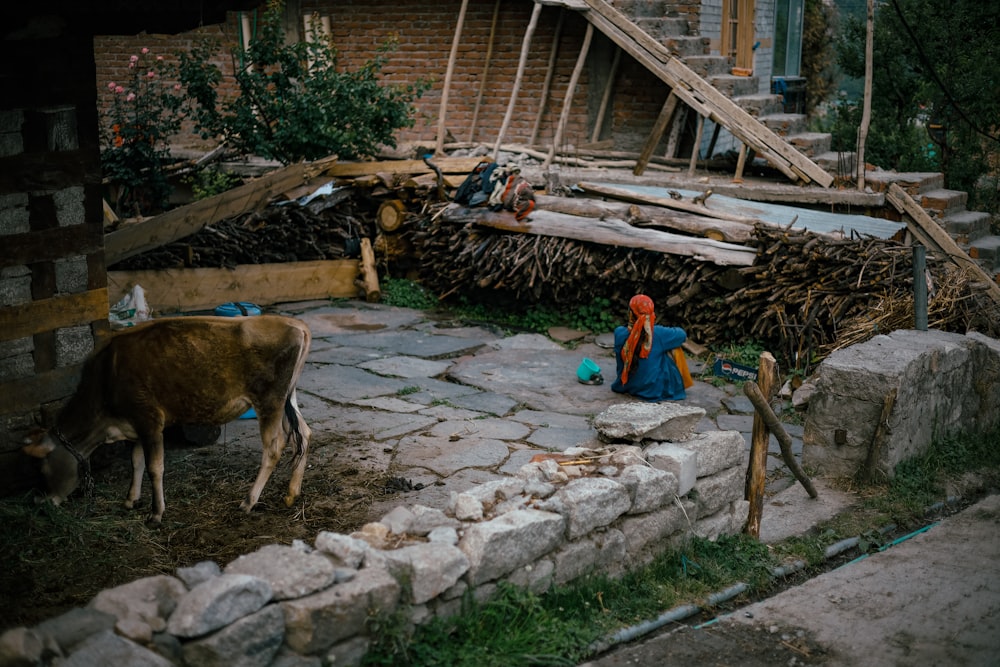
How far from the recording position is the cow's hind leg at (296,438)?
22.5 feet

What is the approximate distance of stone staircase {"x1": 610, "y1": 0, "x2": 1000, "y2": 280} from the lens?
1330cm

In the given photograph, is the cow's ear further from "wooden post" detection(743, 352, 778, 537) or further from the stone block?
"wooden post" detection(743, 352, 778, 537)

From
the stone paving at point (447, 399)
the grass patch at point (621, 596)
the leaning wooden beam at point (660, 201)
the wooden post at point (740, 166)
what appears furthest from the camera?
the wooden post at point (740, 166)

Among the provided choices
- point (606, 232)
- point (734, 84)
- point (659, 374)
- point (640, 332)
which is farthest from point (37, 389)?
point (734, 84)

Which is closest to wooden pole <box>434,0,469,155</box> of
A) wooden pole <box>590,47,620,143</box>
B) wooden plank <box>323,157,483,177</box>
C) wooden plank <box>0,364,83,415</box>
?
wooden plank <box>323,157,483,177</box>

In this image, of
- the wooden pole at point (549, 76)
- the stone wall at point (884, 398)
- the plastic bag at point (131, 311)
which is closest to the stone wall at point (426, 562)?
the stone wall at point (884, 398)

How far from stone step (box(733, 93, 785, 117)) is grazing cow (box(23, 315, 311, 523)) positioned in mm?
9868

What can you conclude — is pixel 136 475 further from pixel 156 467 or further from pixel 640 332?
pixel 640 332

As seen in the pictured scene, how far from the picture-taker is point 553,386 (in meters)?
10.0

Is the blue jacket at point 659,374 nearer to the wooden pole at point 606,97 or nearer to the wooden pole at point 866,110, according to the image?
the wooden pole at point 866,110

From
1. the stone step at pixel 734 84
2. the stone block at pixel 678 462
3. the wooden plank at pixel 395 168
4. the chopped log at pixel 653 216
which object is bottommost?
the stone block at pixel 678 462

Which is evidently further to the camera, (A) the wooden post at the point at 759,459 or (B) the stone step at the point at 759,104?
(B) the stone step at the point at 759,104

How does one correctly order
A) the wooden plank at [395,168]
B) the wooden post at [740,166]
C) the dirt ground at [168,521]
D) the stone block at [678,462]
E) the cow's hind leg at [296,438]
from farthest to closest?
the wooden plank at [395,168] → the wooden post at [740,166] → the cow's hind leg at [296,438] → the stone block at [678,462] → the dirt ground at [168,521]

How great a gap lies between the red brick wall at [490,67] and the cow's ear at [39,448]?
10405mm
